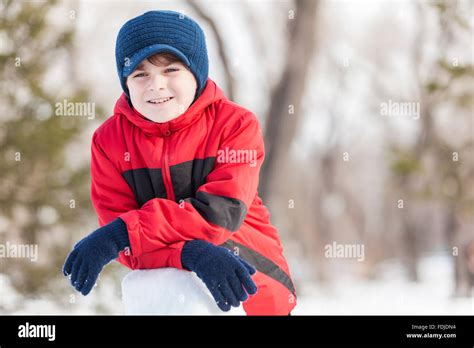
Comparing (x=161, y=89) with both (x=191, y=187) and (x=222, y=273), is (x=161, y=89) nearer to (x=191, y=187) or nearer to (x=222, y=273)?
(x=191, y=187)

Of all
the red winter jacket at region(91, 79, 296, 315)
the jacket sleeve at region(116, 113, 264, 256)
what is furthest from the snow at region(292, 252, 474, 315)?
the jacket sleeve at region(116, 113, 264, 256)

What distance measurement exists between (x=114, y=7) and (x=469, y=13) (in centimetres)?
731

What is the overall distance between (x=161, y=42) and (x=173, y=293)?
0.58 m

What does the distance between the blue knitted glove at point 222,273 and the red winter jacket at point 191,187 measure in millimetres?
45

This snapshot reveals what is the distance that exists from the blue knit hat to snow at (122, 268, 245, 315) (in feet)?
1.49

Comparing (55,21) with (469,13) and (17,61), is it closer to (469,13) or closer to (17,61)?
(17,61)

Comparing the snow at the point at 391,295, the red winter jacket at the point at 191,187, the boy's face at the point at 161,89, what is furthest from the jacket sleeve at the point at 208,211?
the snow at the point at 391,295

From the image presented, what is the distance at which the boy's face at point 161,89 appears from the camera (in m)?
1.75

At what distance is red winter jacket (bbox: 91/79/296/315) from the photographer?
1.66m

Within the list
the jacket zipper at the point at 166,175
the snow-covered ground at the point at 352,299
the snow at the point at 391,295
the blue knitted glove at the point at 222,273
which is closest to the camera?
the blue knitted glove at the point at 222,273

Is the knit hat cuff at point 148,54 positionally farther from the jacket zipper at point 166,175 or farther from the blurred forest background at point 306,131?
the blurred forest background at point 306,131

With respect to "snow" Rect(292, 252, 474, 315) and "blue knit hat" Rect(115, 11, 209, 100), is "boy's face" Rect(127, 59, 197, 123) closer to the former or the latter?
"blue knit hat" Rect(115, 11, 209, 100)

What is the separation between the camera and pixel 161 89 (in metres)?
1.74

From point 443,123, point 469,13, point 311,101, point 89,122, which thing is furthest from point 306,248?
point 89,122
